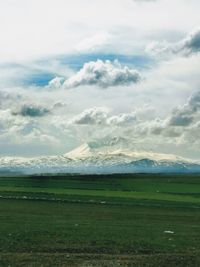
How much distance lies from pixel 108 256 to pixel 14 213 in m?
32.7

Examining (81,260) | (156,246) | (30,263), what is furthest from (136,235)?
(30,263)

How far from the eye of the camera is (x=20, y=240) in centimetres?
4088

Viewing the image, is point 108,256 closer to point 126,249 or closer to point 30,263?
point 126,249

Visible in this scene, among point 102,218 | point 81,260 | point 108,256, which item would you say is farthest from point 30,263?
point 102,218

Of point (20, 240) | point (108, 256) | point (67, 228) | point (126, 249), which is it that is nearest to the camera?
point (108, 256)

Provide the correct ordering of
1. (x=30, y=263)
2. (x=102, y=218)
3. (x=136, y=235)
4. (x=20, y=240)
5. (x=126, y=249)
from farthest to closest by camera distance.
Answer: (x=102, y=218)
(x=136, y=235)
(x=20, y=240)
(x=126, y=249)
(x=30, y=263)

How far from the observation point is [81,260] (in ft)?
109

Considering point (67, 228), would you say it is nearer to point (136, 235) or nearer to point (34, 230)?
point (34, 230)

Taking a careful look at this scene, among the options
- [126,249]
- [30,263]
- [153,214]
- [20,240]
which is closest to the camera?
[30,263]

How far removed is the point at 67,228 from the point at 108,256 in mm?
15504

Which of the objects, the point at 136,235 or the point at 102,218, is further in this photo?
the point at 102,218

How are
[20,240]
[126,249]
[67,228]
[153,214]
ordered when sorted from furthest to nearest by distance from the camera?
1. [153,214]
2. [67,228]
3. [20,240]
4. [126,249]

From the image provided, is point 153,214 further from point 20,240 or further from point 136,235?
point 20,240

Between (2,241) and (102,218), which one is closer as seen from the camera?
(2,241)
